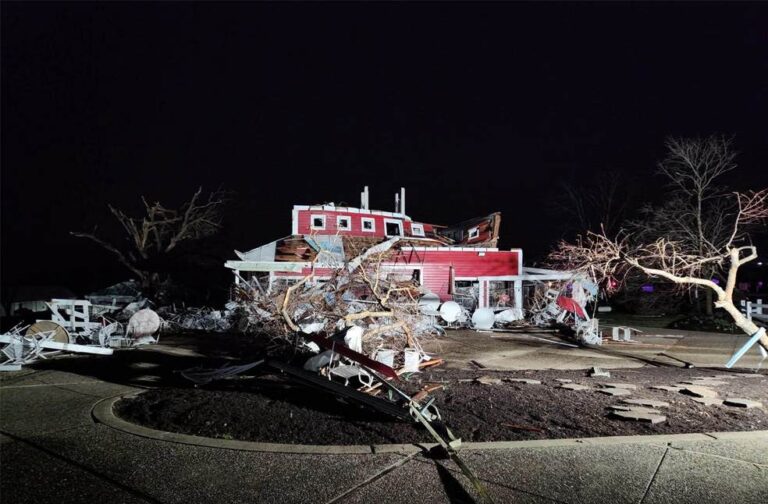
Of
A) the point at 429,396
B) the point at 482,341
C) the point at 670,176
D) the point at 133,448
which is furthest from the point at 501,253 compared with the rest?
the point at 133,448

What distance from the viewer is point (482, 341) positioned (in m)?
12.4

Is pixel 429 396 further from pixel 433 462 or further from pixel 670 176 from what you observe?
pixel 670 176

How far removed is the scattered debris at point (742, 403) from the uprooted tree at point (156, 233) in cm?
2313

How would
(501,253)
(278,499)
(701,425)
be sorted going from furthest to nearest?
(501,253)
(701,425)
(278,499)

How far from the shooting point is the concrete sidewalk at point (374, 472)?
325 cm

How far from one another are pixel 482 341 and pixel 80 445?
9.86m

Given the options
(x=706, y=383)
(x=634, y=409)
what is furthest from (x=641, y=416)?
(x=706, y=383)

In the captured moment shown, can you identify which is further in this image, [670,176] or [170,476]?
[670,176]

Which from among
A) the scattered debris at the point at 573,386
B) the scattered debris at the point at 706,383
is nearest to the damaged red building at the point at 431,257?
the scattered debris at the point at 706,383

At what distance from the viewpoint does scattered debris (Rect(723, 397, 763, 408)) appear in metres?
5.67

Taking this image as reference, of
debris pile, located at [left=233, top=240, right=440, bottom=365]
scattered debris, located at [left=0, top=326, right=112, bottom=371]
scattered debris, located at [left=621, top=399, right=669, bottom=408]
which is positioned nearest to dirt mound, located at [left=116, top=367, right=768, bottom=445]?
scattered debris, located at [left=621, top=399, right=669, bottom=408]

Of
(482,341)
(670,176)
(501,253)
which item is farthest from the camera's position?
(501,253)

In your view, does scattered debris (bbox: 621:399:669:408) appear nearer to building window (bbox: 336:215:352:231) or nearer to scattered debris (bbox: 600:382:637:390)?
scattered debris (bbox: 600:382:637:390)

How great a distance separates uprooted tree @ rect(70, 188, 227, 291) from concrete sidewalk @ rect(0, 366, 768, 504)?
2058 cm
